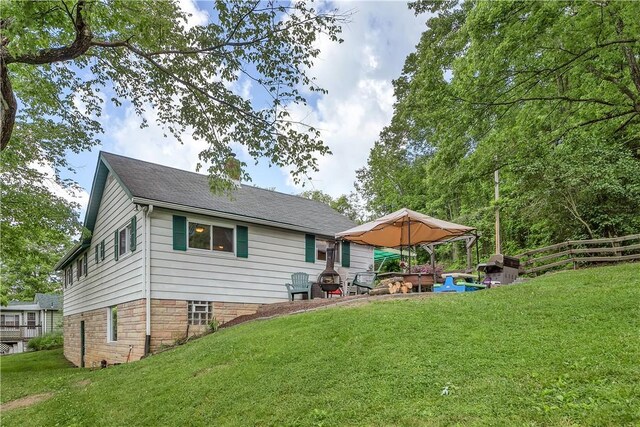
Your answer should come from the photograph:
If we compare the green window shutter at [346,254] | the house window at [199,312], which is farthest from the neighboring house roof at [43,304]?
the green window shutter at [346,254]

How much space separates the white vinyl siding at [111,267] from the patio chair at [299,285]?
4.27m

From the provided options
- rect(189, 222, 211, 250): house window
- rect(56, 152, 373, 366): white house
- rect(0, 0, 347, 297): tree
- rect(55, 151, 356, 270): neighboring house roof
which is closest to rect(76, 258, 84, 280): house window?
rect(55, 151, 356, 270): neighboring house roof

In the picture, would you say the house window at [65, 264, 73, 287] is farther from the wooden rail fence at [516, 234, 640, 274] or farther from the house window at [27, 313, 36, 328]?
the wooden rail fence at [516, 234, 640, 274]

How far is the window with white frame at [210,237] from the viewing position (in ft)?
34.4

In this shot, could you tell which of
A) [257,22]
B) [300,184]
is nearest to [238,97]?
[257,22]

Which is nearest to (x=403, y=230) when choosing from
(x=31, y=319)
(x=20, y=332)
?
(x=20, y=332)

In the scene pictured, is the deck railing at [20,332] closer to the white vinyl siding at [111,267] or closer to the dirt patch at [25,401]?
the white vinyl siding at [111,267]

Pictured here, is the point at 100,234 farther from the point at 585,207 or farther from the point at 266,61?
the point at 585,207

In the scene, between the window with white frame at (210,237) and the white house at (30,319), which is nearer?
the window with white frame at (210,237)

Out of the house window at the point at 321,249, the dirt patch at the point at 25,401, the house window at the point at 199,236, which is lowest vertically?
the dirt patch at the point at 25,401

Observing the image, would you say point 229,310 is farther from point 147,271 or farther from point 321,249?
point 321,249

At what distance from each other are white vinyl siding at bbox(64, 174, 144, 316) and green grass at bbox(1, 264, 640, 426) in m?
3.14

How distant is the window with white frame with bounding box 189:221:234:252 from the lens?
1049cm

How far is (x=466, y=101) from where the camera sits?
9500 millimetres
